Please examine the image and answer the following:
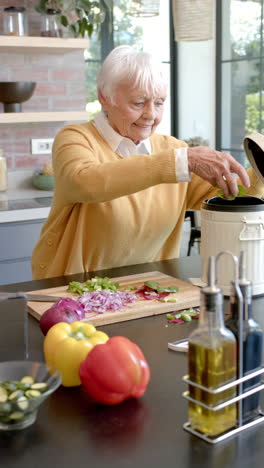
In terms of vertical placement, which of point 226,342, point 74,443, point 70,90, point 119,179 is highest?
point 70,90

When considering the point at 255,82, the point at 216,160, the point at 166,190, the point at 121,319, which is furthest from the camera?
the point at 255,82

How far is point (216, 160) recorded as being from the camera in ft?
5.49

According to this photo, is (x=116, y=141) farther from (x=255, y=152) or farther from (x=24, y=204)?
(x=24, y=204)

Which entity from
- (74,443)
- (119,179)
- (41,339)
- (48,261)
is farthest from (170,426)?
(48,261)

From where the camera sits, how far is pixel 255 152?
1771mm

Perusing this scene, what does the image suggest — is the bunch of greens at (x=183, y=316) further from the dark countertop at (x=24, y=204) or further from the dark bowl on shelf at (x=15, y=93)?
the dark bowl on shelf at (x=15, y=93)

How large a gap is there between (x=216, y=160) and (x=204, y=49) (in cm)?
404

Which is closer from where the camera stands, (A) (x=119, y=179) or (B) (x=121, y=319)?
(B) (x=121, y=319)

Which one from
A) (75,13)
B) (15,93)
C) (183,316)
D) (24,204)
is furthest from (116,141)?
(75,13)

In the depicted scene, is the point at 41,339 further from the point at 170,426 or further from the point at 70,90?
the point at 70,90

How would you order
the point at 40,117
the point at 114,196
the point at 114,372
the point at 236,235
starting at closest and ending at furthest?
the point at 114,372 < the point at 236,235 < the point at 114,196 < the point at 40,117

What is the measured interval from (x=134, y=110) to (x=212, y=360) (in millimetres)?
1245

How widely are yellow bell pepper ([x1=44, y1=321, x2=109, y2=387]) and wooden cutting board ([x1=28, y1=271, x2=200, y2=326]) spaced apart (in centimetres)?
26

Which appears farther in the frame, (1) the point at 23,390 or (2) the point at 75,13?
(2) the point at 75,13
